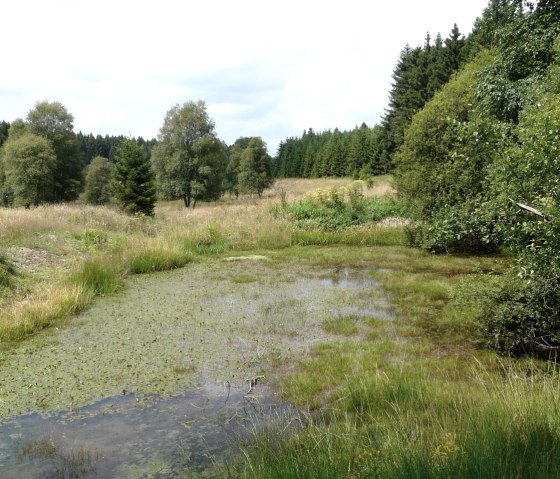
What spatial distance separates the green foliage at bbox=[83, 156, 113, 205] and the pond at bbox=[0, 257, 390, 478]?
150ft

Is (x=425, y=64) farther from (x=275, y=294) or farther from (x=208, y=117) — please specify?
(x=275, y=294)

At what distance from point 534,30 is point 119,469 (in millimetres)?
13021

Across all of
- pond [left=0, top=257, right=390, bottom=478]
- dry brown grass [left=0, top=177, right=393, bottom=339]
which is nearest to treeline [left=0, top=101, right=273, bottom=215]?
dry brown grass [left=0, top=177, right=393, bottom=339]

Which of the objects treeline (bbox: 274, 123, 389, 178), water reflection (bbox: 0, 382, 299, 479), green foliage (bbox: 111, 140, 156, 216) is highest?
treeline (bbox: 274, 123, 389, 178)

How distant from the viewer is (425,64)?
4331 cm

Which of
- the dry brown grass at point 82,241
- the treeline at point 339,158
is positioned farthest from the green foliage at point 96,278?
the treeline at point 339,158

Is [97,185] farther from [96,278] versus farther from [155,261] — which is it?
[96,278]

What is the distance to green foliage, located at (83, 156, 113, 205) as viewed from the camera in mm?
52844

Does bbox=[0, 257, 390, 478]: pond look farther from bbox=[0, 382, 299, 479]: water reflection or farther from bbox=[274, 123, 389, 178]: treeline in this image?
bbox=[274, 123, 389, 178]: treeline

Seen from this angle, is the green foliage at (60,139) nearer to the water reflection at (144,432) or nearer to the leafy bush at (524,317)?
the water reflection at (144,432)

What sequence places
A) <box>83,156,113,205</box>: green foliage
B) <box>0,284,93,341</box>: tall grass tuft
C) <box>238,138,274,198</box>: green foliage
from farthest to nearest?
<box>83,156,113,205</box>: green foliage
<box>238,138,274,198</box>: green foliage
<box>0,284,93,341</box>: tall grass tuft

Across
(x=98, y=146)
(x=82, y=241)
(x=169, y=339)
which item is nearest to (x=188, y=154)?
(x=82, y=241)

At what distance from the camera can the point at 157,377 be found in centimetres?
622

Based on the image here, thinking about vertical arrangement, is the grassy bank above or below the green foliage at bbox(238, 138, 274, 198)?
below
